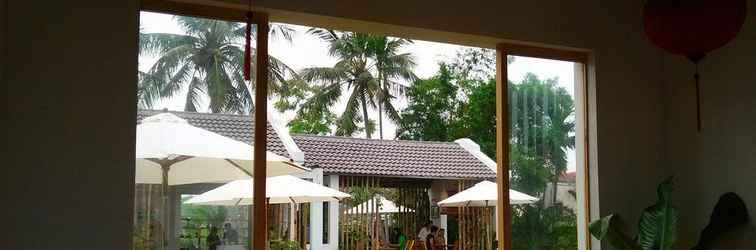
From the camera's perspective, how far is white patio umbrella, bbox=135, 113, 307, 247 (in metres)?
3.75

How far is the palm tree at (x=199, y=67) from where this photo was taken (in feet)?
12.4

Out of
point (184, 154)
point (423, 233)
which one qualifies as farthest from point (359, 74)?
point (184, 154)

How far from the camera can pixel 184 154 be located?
3.85 meters

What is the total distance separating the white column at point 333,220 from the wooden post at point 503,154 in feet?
25.0

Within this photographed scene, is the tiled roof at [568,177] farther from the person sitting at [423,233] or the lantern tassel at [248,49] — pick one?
the person sitting at [423,233]
